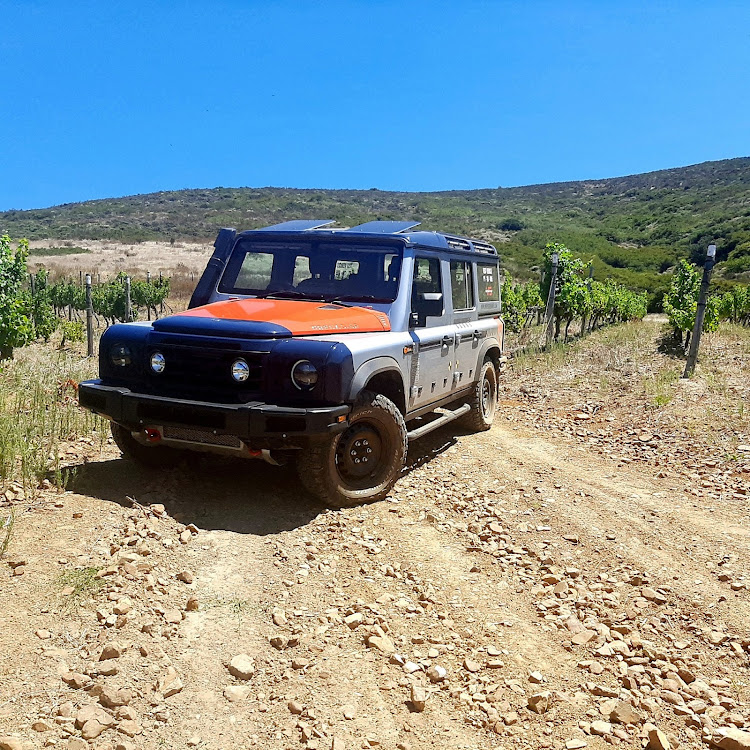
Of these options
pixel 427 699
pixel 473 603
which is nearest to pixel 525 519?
pixel 473 603

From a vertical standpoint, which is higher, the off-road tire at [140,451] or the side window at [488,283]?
the side window at [488,283]

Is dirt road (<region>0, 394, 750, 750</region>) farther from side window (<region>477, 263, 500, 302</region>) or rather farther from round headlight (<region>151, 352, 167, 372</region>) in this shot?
side window (<region>477, 263, 500, 302</region>)

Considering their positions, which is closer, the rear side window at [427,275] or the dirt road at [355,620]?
the dirt road at [355,620]

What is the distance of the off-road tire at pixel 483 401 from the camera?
8.09 m

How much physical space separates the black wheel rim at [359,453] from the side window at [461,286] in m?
2.14

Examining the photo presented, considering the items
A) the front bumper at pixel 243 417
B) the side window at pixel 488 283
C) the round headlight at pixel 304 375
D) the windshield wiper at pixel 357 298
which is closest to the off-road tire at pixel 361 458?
the front bumper at pixel 243 417

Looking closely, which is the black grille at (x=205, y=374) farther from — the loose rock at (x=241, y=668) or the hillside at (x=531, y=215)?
the hillside at (x=531, y=215)

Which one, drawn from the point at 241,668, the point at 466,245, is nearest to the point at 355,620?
the point at 241,668

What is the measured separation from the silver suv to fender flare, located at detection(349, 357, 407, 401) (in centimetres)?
2

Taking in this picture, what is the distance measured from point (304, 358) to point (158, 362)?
1116 mm

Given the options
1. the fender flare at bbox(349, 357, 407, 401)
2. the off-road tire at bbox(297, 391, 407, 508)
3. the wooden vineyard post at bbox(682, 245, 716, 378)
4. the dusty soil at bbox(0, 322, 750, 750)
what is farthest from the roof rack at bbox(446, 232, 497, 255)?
the wooden vineyard post at bbox(682, 245, 716, 378)

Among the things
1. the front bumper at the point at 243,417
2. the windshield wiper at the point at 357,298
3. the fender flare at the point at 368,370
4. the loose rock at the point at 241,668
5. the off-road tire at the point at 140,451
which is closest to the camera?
the loose rock at the point at 241,668

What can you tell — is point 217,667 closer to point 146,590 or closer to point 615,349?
point 146,590

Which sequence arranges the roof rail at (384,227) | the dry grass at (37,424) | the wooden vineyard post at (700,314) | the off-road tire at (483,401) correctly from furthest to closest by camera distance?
the wooden vineyard post at (700,314), the off-road tire at (483,401), the roof rail at (384,227), the dry grass at (37,424)
